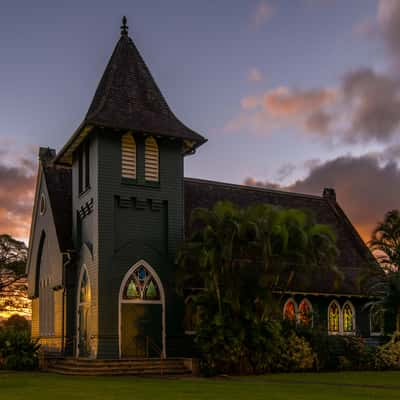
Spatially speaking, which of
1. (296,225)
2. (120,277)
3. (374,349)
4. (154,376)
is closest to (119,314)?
(120,277)

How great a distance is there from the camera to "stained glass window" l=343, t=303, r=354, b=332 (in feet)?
114

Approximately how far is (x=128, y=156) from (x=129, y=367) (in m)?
9.14

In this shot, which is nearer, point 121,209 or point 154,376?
point 154,376

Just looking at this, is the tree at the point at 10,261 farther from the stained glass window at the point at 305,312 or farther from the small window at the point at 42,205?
the stained glass window at the point at 305,312

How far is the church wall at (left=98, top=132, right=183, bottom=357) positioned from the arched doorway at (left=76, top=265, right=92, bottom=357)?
64.0 inches

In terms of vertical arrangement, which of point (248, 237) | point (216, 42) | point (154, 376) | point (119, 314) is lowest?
point (154, 376)

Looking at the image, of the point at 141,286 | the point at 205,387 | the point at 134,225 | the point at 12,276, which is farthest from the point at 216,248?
the point at 12,276

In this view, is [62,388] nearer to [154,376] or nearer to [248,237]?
[154,376]

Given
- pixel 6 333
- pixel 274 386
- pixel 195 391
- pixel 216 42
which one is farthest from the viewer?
pixel 6 333

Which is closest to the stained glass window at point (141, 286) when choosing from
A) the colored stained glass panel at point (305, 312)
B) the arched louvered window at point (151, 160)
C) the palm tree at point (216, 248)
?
the palm tree at point (216, 248)

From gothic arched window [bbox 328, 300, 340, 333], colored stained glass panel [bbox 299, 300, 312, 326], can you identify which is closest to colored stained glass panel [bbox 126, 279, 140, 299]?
colored stained glass panel [bbox 299, 300, 312, 326]

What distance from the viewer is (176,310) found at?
29641mm

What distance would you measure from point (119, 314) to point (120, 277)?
155 cm

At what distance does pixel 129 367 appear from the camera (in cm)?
2611
